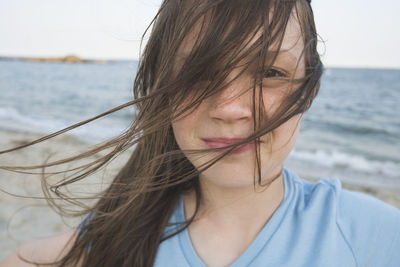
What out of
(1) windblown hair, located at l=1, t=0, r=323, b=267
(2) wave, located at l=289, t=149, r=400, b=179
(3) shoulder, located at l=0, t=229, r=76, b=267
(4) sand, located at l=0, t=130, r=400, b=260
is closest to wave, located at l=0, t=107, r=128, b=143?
(4) sand, located at l=0, t=130, r=400, b=260

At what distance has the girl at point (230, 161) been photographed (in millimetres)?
941

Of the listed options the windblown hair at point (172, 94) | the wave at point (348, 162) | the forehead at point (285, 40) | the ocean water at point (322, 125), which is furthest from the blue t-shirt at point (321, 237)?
the wave at point (348, 162)

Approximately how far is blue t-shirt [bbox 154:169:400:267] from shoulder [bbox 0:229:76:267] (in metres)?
0.46

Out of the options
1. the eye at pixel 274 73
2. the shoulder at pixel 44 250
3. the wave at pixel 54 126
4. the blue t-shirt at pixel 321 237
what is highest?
the eye at pixel 274 73

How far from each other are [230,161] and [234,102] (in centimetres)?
20

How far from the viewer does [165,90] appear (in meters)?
1.01

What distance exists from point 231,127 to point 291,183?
451 millimetres


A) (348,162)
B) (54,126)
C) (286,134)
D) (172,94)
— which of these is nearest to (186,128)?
(172,94)

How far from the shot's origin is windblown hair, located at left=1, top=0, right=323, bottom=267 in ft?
3.02

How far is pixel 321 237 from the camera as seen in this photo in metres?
1.06

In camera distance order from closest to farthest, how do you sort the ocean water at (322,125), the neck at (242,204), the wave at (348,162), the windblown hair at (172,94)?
the windblown hair at (172,94) < the neck at (242,204) < the wave at (348,162) < the ocean water at (322,125)

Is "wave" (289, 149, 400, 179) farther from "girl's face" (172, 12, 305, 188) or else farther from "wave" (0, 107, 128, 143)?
"girl's face" (172, 12, 305, 188)

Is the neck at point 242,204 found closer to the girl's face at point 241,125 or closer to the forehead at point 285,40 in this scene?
the girl's face at point 241,125

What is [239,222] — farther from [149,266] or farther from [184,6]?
[184,6]
